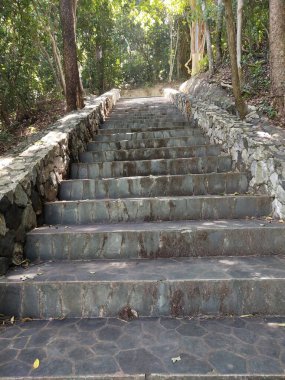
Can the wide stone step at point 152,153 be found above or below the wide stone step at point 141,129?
below

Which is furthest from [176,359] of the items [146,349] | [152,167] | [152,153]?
[152,153]

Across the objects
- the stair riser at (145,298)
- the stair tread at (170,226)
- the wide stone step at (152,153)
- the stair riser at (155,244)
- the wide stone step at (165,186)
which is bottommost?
the stair riser at (145,298)

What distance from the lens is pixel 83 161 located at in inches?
232

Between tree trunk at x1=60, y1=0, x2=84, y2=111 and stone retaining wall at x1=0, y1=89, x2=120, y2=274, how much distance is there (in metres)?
1.86

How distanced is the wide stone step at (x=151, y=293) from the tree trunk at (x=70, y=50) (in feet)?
18.3

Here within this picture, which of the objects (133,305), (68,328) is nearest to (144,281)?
(133,305)

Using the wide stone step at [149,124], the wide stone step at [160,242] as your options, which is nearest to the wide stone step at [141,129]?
the wide stone step at [149,124]

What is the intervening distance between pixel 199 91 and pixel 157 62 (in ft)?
42.1

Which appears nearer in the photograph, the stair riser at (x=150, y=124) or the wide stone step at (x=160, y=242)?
the wide stone step at (x=160, y=242)

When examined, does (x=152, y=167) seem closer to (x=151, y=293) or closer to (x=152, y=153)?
(x=152, y=153)

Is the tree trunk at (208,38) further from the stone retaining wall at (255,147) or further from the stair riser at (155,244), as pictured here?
the stair riser at (155,244)

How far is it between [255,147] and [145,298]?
2.61 meters

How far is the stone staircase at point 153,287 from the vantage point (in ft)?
7.91

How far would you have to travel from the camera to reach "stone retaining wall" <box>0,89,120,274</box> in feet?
11.2
